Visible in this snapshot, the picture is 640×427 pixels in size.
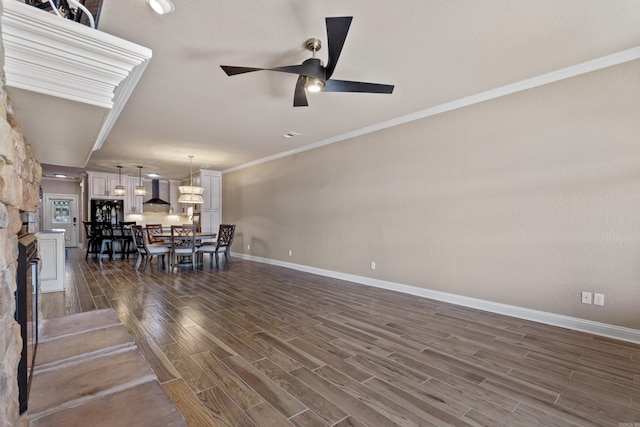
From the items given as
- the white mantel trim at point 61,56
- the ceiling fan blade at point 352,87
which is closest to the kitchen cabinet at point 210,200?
the ceiling fan blade at point 352,87

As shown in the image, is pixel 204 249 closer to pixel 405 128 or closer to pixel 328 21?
pixel 405 128

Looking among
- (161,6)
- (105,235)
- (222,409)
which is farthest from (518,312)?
(105,235)

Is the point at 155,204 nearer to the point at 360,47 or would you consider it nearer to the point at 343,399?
the point at 360,47

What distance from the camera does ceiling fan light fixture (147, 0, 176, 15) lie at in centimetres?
198

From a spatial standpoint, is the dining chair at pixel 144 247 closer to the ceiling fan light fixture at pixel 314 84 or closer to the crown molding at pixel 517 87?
the crown molding at pixel 517 87

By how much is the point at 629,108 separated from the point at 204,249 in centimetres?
682

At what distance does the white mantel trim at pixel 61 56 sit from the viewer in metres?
1.02

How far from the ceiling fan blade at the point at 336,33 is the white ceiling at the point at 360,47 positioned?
0.78ft

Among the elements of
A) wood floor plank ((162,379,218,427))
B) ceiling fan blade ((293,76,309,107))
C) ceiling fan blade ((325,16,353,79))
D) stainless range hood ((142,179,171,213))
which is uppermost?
ceiling fan blade ((325,16,353,79))

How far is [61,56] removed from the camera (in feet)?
3.76

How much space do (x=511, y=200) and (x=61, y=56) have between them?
3972 millimetres

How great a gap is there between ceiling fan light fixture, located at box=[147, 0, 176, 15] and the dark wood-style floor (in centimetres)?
257

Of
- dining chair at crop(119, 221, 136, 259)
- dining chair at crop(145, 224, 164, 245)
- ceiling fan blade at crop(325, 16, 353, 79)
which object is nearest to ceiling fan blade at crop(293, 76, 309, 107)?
ceiling fan blade at crop(325, 16, 353, 79)

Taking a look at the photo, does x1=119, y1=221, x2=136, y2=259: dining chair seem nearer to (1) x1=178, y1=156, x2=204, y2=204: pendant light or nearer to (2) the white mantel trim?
(1) x1=178, y1=156, x2=204, y2=204: pendant light
